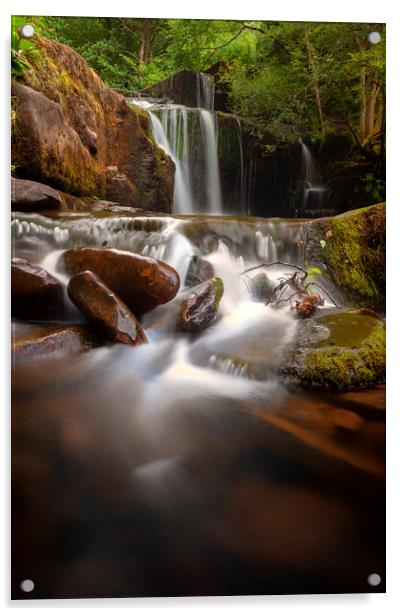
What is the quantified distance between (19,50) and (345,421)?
6.86 ft

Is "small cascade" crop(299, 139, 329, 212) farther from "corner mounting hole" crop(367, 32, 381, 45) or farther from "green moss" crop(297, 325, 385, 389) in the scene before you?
"green moss" crop(297, 325, 385, 389)

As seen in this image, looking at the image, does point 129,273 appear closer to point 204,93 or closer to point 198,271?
point 198,271

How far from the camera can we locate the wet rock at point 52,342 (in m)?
1.79

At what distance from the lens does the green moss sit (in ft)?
6.05

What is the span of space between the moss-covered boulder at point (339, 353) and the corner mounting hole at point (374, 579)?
0.78 metres

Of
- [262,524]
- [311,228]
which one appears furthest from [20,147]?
[262,524]

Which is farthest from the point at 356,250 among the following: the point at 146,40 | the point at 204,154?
the point at 146,40

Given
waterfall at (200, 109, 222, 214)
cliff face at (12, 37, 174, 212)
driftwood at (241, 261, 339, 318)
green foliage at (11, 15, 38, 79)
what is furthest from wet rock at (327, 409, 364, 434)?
green foliage at (11, 15, 38, 79)

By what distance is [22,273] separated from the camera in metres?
1.83

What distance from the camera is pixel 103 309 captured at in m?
1.83

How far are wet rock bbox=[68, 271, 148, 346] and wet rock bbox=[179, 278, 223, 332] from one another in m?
0.20
